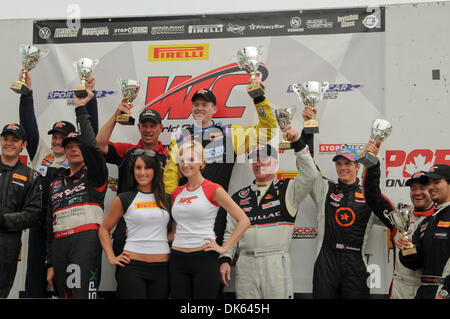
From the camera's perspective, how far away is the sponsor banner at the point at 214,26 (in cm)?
506

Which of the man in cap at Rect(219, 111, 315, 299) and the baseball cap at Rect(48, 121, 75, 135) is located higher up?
the baseball cap at Rect(48, 121, 75, 135)

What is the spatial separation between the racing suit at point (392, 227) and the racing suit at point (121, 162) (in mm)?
1694

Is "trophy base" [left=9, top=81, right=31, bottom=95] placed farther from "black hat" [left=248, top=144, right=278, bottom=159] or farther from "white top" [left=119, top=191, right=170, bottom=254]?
"black hat" [left=248, top=144, right=278, bottom=159]

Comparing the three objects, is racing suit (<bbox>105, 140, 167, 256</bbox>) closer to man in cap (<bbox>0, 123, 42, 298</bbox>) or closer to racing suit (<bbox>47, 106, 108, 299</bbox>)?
racing suit (<bbox>47, 106, 108, 299</bbox>)

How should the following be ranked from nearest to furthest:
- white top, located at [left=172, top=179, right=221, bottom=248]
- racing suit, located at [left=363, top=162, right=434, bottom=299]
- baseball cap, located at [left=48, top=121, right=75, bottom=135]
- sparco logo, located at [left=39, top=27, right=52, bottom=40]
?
white top, located at [left=172, top=179, right=221, bottom=248] < racing suit, located at [left=363, top=162, right=434, bottom=299] < baseball cap, located at [left=48, top=121, right=75, bottom=135] < sparco logo, located at [left=39, top=27, right=52, bottom=40]

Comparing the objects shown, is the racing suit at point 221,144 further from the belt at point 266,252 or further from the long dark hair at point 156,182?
the long dark hair at point 156,182

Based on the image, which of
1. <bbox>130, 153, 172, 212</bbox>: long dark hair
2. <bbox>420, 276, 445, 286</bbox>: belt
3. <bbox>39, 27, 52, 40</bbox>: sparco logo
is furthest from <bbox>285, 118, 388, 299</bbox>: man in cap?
<bbox>39, 27, 52, 40</bbox>: sparco logo

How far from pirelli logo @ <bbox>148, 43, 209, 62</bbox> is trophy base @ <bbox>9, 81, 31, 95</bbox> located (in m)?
1.24

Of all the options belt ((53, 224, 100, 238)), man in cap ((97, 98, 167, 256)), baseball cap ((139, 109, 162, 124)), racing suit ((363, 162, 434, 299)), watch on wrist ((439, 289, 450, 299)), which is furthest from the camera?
baseball cap ((139, 109, 162, 124))

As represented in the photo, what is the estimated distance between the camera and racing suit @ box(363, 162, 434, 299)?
3.96 meters

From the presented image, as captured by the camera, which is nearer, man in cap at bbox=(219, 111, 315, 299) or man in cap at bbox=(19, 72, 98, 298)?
man in cap at bbox=(219, 111, 315, 299)

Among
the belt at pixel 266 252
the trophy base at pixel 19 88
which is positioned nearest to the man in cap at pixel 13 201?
the trophy base at pixel 19 88

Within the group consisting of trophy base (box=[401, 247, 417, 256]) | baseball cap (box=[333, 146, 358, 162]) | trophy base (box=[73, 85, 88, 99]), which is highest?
trophy base (box=[73, 85, 88, 99])

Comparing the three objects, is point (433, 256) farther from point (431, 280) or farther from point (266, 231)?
point (266, 231)
